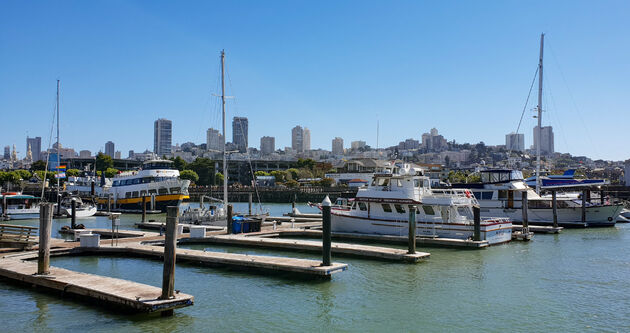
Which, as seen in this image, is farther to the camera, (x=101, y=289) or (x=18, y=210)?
(x=18, y=210)

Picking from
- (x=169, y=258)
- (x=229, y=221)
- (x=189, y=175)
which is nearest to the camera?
(x=169, y=258)

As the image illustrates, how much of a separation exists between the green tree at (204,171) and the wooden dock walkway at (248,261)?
101 metres

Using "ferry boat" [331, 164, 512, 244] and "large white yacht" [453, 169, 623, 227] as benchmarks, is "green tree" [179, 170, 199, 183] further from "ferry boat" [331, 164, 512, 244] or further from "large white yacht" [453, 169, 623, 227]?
"ferry boat" [331, 164, 512, 244]

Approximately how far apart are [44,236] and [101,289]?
3455 mm

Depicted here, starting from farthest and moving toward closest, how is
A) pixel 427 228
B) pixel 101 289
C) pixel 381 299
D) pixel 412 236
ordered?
pixel 427 228, pixel 412 236, pixel 381 299, pixel 101 289

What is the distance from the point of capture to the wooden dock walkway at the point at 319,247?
21.3m

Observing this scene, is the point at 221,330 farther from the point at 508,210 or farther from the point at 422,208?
the point at 508,210

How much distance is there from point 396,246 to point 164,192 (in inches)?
1521

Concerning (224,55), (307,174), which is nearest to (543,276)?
(224,55)

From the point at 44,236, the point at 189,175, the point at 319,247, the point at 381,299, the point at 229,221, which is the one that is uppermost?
the point at 189,175

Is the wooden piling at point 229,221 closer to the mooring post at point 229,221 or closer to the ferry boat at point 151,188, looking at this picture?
the mooring post at point 229,221

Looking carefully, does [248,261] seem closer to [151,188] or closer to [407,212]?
[407,212]

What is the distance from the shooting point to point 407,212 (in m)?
29.4

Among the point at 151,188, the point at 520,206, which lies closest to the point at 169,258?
the point at 520,206
